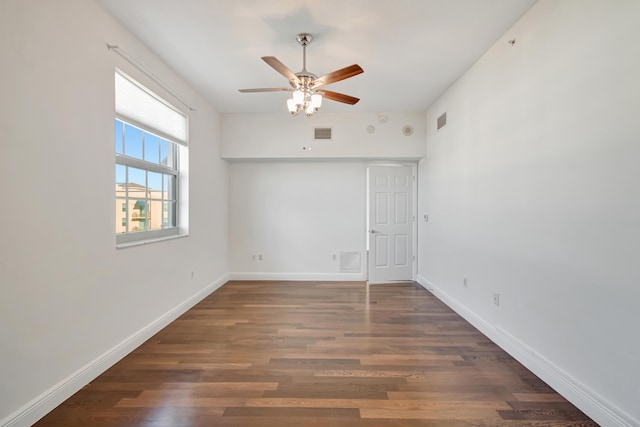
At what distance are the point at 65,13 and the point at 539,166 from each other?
3.48 metres

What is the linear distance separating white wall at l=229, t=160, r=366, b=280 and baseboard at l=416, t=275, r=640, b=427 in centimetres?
249

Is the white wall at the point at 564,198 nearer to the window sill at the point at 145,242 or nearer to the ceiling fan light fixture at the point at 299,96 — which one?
the ceiling fan light fixture at the point at 299,96

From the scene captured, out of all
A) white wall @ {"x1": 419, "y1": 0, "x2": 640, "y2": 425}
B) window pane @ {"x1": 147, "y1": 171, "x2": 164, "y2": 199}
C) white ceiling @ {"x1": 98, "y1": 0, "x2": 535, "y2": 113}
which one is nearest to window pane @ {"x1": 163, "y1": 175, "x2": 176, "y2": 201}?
window pane @ {"x1": 147, "y1": 171, "x2": 164, "y2": 199}

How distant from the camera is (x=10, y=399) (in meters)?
1.56

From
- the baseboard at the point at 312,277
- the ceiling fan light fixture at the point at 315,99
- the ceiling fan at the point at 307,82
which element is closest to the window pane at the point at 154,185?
the ceiling fan at the point at 307,82

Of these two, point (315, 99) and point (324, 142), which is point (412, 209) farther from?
point (315, 99)

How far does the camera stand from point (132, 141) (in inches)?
107

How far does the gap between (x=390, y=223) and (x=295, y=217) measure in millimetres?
1658

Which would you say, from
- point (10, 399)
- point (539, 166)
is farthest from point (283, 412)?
point (539, 166)

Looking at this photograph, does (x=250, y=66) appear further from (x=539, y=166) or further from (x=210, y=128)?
(x=539, y=166)

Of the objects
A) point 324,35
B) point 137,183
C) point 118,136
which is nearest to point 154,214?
point 137,183

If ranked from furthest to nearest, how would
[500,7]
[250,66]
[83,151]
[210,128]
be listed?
[210,128] < [250,66] < [500,7] < [83,151]

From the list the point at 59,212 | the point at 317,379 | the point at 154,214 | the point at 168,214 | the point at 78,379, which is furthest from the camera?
the point at 168,214

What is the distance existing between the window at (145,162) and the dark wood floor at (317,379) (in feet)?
3.70
